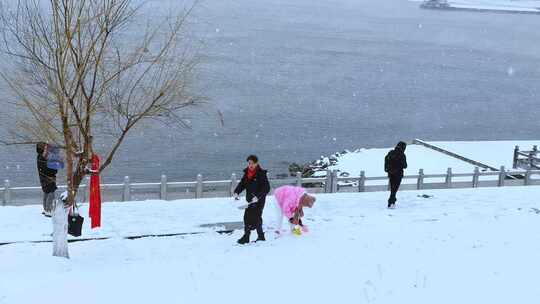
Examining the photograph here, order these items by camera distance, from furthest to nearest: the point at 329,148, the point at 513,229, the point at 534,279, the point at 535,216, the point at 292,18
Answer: the point at 292,18 → the point at 329,148 → the point at 535,216 → the point at 513,229 → the point at 534,279

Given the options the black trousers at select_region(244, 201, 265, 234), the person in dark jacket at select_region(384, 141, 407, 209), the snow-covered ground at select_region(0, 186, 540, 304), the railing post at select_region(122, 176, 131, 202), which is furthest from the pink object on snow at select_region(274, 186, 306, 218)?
the railing post at select_region(122, 176, 131, 202)

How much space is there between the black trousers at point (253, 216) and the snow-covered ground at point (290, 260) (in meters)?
0.32

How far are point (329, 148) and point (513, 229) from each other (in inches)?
1349

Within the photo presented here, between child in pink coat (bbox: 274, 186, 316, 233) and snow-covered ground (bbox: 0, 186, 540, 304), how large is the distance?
36 centimetres

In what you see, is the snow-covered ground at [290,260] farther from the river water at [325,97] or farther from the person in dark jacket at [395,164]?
the river water at [325,97]

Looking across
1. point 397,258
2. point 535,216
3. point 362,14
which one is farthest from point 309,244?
point 362,14

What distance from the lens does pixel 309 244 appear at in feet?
36.6

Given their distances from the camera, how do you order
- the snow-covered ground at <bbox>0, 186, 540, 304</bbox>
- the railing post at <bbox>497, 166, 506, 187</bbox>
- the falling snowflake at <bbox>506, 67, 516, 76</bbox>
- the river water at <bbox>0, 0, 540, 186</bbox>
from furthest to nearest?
the falling snowflake at <bbox>506, 67, 516, 76</bbox>
the river water at <bbox>0, 0, 540, 186</bbox>
the railing post at <bbox>497, 166, 506, 187</bbox>
the snow-covered ground at <bbox>0, 186, 540, 304</bbox>

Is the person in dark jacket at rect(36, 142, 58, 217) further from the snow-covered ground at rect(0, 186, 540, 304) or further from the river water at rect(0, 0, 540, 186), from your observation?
the river water at rect(0, 0, 540, 186)

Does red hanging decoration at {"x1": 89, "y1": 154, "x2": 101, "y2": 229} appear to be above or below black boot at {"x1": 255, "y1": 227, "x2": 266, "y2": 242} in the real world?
above

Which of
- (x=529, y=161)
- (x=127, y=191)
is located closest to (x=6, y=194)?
(x=127, y=191)

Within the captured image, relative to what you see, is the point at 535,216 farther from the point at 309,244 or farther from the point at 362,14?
the point at 362,14

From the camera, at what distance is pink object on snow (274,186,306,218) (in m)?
11.3

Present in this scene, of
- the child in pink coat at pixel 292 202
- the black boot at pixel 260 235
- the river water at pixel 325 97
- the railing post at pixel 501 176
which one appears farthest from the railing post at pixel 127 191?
the railing post at pixel 501 176
